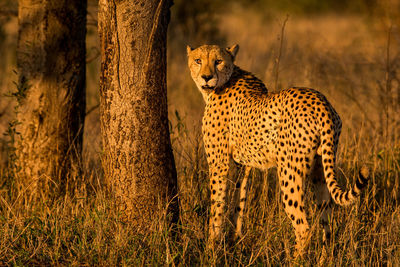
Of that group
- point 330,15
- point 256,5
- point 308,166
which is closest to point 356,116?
point 308,166

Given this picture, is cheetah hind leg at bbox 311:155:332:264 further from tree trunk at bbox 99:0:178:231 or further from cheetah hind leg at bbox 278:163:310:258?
tree trunk at bbox 99:0:178:231

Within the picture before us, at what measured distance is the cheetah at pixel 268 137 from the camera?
10.3 ft

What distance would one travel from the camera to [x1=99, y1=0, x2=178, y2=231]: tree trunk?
3.27 metres

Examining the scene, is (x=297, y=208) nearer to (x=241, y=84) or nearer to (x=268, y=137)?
(x=268, y=137)

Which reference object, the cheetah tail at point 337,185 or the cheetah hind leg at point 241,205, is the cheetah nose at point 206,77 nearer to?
the cheetah hind leg at point 241,205

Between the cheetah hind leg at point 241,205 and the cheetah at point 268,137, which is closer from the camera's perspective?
the cheetah at point 268,137

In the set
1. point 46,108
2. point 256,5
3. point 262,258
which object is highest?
point 256,5

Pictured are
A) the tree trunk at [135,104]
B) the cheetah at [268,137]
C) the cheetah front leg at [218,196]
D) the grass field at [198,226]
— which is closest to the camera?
the grass field at [198,226]

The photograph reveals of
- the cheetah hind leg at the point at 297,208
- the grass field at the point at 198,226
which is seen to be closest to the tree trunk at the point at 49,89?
the grass field at the point at 198,226

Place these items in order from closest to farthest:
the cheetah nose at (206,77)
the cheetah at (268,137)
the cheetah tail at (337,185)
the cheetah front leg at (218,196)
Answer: the cheetah tail at (337,185) < the cheetah at (268,137) < the cheetah front leg at (218,196) < the cheetah nose at (206,77)

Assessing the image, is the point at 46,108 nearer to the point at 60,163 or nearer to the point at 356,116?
the point at 60,163

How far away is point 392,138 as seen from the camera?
5410mm

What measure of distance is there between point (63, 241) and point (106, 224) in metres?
0.25

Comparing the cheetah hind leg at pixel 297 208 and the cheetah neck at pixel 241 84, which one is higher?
the cheetah neck at pixel 241 84
